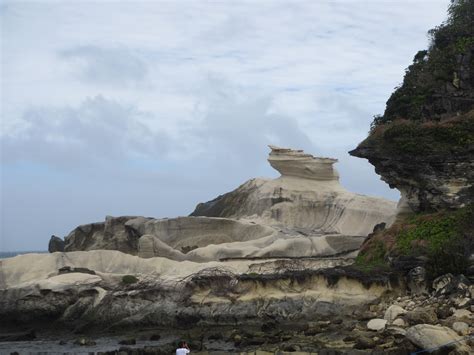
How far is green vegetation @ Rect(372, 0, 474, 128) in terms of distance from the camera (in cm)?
4531

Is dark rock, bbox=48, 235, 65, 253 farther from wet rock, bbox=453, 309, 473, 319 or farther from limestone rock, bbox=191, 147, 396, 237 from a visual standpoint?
wet rock, bbox=453, 309, 473, 319

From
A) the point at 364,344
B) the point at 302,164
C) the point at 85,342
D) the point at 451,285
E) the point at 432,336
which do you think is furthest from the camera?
the point at 302,164

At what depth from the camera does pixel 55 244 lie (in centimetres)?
5388

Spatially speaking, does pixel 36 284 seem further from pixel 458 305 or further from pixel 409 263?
pixel 458 305

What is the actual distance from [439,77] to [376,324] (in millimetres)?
21705

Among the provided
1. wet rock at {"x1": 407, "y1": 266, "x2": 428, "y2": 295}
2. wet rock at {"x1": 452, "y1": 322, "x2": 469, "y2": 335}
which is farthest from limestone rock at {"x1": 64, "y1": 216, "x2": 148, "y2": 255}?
wet rock at {"x1": 452, "y1": 322, "x2": 469, "y2": 335}

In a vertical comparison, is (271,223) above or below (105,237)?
below

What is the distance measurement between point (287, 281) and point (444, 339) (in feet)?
36.7

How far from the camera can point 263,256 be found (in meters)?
41.1

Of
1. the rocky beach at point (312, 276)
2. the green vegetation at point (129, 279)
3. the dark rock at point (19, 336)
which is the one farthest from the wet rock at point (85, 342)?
the green vegetation at point (129, 279)

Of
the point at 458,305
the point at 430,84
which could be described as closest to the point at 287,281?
the point at 458,305

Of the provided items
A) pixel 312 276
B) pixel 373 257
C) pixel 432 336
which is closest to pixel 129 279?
pixel 312 276

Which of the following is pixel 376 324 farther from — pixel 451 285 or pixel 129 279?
pixel 129 279

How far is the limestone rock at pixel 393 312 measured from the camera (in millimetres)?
28781
